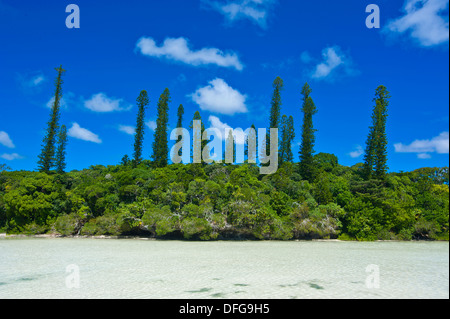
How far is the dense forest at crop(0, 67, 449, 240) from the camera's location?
60.7 feet

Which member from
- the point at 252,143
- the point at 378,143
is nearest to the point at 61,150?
the point at 252,143

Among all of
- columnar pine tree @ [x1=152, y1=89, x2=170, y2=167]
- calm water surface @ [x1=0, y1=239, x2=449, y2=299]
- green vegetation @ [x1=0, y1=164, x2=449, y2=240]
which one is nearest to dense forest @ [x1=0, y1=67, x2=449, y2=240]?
green vegetation @ [x1=0, y1=164, x2=449, y2=240]

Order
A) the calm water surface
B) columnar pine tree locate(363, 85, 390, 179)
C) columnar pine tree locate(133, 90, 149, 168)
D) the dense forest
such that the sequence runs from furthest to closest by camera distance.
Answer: columnar pine tree locate(133, 90, 149, 168) < columnar pine tree locate(363, 85, 390, 179) < the dense forest < the calm water surface

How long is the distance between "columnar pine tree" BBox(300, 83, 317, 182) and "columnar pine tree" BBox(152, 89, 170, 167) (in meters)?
14.7

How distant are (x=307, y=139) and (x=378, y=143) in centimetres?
632

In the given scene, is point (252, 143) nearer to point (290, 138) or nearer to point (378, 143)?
point (290, 138)

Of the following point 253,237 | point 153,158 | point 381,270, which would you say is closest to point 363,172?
point 253,237

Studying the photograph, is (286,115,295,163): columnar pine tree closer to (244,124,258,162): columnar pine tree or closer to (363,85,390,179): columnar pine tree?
(244,124,258,162): columnar pine tree

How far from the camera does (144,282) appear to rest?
7039mm

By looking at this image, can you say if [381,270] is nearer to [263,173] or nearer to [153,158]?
[263,173]

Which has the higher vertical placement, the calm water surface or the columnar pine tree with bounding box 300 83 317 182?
the columnar pine tree with bounding box 300 83 317 182

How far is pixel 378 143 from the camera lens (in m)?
24.8

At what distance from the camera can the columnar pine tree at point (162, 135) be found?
32.0 m
